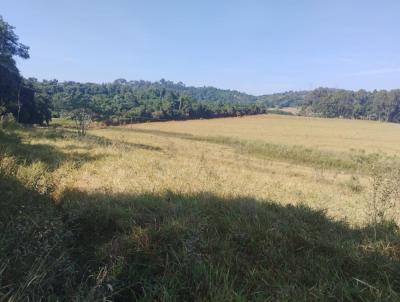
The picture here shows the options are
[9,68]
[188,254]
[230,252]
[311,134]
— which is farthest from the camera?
[311,134]

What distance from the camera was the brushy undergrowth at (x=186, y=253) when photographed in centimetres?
312

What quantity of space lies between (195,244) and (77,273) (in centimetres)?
125

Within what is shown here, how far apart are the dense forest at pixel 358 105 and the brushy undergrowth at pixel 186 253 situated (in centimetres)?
14602

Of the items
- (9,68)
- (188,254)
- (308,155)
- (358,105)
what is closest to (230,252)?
(188,254)

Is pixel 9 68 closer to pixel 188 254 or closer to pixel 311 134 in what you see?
pixel 188 254

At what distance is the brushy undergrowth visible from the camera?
312cm

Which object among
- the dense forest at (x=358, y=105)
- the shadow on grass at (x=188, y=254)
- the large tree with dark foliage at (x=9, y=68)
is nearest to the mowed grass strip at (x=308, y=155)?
the large tree with dark foliage at (x=9, y=68)

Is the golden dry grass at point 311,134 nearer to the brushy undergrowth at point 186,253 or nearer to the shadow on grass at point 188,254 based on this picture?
the brushy undergrowth at point 186,253

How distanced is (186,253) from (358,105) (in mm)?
150725

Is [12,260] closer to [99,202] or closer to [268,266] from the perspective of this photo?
[268,266]

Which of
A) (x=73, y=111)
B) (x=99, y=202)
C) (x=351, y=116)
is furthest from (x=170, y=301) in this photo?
(x=351, y=116)

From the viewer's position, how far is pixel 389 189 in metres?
6.45

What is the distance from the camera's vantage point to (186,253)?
12.6ft

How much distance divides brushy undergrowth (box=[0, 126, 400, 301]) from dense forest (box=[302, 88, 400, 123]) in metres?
146
